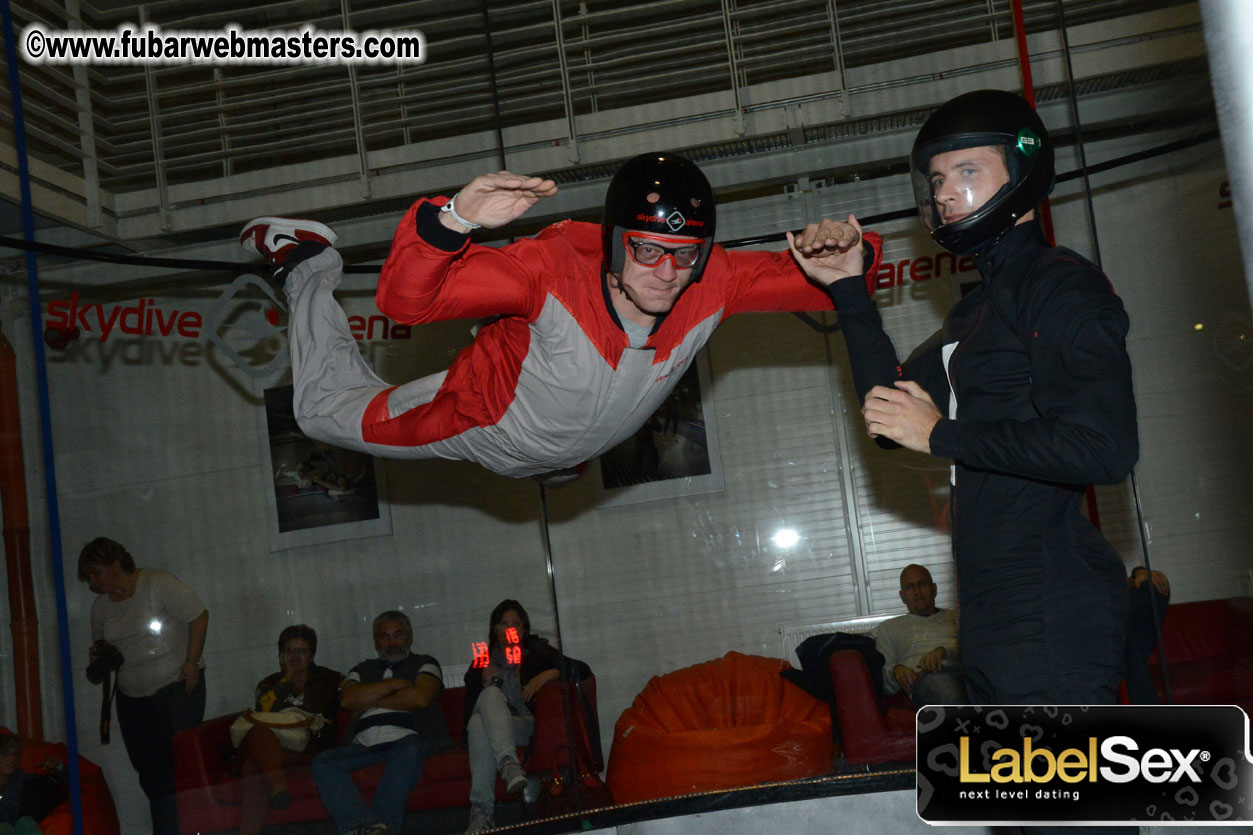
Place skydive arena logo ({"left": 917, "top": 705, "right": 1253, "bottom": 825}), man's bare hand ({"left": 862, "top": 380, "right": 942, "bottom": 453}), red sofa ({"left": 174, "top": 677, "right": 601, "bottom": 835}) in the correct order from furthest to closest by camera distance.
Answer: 1. red sofa ({"left": 174, "top": 677, "right": 601, "bottom": 835})
2. man's bare hand ({"left": 862, "top": 380, "right": 942, "bottom": 453})
3. skydive arena logo ({"left": 917, "top": 705, "right": 1253, "bottom": 825})

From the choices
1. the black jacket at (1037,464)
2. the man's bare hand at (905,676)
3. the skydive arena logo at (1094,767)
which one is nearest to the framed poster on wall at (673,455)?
the man's bare hand at (905,676)

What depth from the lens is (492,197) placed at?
2021 millimetres

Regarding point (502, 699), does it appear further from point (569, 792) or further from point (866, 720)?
point (866, 720)

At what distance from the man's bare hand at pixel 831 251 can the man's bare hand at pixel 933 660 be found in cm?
196

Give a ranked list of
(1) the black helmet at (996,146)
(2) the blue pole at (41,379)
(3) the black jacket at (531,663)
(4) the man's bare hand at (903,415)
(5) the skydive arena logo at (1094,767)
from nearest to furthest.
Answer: (5) the skydive arena logo at (1094,767) → (4) the man's bare hand at (903,415) → (1) the black helmet at (996,146) → (2) the blue pole at (41,379) → (3) the black jacket at (531,663)

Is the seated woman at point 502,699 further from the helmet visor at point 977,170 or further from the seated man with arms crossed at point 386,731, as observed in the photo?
the helmet visor at point 977,170

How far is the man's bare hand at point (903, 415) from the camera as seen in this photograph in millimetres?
1614

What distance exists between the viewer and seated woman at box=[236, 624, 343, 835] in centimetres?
351

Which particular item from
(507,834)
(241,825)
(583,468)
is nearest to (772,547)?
(583,468)

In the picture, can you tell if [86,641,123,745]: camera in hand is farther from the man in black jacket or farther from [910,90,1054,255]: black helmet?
[910,90,1054,255]: black helmet

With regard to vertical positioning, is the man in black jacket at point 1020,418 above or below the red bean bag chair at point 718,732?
above

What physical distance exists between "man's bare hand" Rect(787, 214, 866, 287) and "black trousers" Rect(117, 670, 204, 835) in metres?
2.87

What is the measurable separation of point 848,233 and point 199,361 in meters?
2.80

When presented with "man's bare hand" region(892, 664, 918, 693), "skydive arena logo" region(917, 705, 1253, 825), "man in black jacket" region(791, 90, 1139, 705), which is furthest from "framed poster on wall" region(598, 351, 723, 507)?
"skydive arena logo" region(917, 705, 1253, 825)
